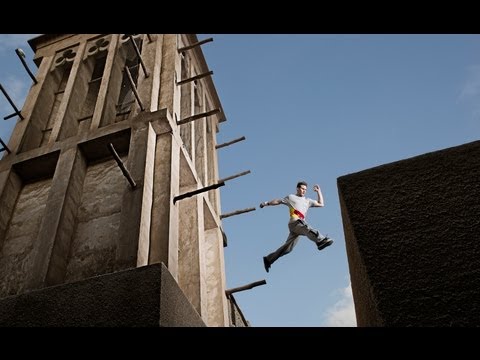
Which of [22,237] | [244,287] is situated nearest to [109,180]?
[22,237]

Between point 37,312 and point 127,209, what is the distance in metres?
4.24

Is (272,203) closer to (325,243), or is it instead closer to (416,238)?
(325,243)

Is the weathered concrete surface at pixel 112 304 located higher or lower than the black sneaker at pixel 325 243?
lower

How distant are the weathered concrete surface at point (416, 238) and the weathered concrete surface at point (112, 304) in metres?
0.75

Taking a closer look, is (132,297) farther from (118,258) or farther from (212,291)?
(212,291)

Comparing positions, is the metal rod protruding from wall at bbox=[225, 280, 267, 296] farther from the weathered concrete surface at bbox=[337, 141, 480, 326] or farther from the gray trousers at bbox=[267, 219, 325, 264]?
the weathered concrete surface at bbox=[337, 141, 480, 326]

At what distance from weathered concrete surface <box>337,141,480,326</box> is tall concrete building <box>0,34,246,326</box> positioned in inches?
99.2

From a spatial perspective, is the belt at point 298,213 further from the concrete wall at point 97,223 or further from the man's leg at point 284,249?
the concrete wall at point 97,223

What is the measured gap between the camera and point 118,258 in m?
5.60

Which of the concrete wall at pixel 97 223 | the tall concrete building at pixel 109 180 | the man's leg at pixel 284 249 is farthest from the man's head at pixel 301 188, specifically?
the concrete wall at pixel 97 223

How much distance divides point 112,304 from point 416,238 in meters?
1.22

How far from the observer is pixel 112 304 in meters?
1.89

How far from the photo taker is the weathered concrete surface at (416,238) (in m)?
1.34
